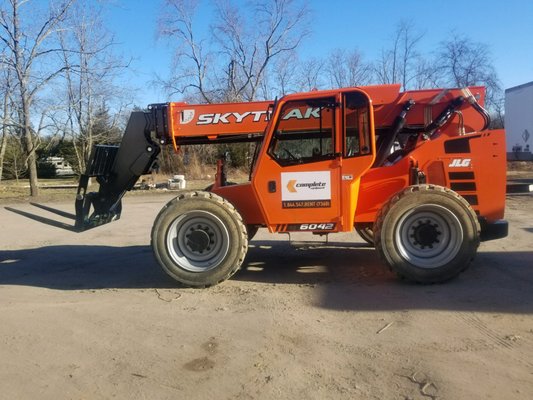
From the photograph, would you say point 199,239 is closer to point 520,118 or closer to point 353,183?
point 353,183

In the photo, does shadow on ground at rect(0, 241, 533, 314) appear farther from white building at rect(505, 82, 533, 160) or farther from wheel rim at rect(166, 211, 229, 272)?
white building at rect(505, 82, 533, 160)

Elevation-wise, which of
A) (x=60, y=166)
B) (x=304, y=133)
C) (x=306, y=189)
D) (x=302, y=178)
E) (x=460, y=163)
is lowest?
(x=306, y=189)

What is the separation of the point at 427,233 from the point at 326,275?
58.0 inches

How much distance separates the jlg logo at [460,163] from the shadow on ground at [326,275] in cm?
144

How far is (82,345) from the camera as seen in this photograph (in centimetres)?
463

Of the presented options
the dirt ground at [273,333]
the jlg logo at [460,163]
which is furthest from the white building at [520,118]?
the dirt ground at [273,333]

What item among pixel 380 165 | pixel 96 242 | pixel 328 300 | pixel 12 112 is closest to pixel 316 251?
pixel 380 165

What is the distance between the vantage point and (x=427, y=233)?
6426 millimetres

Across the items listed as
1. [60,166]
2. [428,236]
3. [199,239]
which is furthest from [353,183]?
[60,166]

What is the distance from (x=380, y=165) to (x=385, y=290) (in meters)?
1.88

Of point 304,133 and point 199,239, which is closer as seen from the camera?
point 199,239

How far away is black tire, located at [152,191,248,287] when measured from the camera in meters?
6.46

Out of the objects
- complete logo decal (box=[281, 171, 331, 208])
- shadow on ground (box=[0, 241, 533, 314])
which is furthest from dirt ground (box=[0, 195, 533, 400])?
complete logo decal (box=[281, 171, 331, 208])

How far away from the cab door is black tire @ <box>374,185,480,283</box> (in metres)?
0.70
